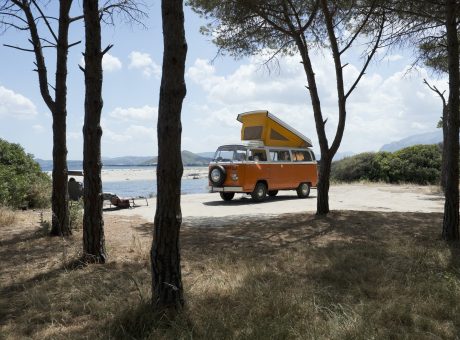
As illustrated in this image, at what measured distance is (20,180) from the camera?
42.8ft

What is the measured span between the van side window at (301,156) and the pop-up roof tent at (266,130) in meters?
0.39

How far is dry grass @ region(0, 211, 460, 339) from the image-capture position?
13.0ft

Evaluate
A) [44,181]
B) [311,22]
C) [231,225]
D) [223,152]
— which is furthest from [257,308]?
[44,181]

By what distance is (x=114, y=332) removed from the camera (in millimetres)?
3848

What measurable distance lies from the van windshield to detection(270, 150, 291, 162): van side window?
52.9 inches

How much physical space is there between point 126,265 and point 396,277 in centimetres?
354

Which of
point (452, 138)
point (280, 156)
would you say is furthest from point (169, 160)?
point (280, 156)

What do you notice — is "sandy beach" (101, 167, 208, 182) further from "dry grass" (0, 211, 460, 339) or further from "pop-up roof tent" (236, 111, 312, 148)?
"dry grass" (0, 211, 460, 339)

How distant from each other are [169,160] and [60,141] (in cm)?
455

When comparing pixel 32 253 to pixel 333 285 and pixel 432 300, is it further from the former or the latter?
pixel 432 300

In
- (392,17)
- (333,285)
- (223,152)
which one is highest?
(392,17)

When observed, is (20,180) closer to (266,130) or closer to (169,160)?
(266,130)

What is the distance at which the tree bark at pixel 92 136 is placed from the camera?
6367 millimetres

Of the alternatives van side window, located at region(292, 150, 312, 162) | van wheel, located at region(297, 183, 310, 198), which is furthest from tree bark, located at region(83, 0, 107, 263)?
van wheel, located at region(297, 183, 310, 198)
